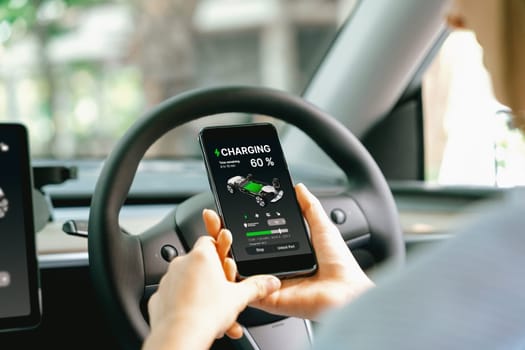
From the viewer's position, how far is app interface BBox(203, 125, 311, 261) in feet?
4.28

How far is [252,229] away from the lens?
131cm

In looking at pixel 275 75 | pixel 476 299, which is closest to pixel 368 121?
pixel 476 299

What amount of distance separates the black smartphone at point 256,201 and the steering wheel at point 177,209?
8 centimetres

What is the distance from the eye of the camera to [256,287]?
1.10 meters

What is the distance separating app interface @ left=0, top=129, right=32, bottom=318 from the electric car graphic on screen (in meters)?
0.33

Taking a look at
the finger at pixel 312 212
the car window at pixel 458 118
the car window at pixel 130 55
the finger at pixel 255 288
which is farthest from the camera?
the car window at pixel 130 55

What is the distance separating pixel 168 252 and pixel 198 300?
493mm

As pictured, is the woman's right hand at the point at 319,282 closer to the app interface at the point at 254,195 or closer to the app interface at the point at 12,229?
the app interface at the point at 254,195

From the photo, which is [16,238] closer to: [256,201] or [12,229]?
[12,229]

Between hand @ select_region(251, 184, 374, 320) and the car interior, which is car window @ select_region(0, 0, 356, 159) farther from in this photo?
hand @ select_region(251, 184, 374, 320)

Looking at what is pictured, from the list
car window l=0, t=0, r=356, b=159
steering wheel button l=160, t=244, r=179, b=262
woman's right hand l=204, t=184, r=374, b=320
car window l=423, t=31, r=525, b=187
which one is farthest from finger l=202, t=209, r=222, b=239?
car window l=0, t=0, r=356, b=159

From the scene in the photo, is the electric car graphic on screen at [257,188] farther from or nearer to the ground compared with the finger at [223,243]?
farther from the ground

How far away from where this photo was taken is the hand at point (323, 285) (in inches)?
45.3

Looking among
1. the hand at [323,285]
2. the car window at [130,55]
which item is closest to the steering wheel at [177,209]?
the hand at [323,285]
